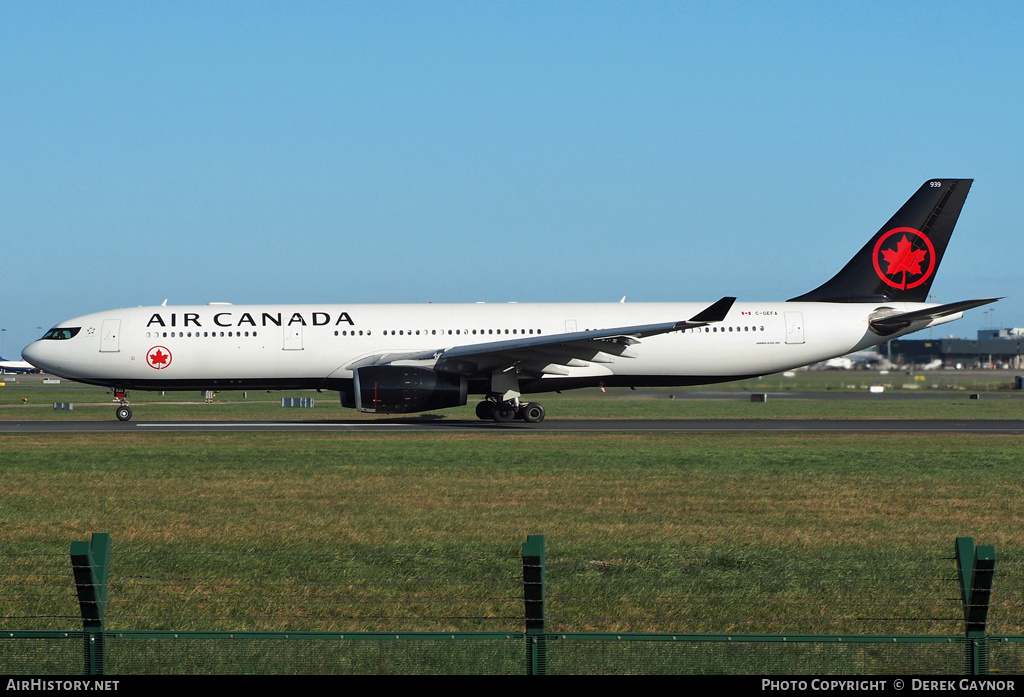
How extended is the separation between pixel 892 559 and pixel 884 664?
4.31 metres

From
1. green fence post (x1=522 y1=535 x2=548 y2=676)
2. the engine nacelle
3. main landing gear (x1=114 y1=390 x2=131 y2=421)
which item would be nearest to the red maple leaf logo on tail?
the engine nacelle

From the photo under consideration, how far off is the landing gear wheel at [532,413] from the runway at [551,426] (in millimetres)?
376

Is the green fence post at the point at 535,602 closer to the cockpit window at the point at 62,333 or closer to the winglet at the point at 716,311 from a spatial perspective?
the winglet at the point at 716,311

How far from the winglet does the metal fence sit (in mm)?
17732

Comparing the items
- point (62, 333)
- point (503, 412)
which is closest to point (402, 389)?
point (503, 412)

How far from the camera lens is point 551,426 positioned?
3225 centimetres

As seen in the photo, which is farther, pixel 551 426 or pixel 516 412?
pixel 516 412

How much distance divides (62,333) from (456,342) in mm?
12966

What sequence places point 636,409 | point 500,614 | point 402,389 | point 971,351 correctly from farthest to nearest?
1. point 971,351
2. point 636,409
3. point 402,389
4. point 500,614

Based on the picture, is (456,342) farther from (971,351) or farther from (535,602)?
(971,351)

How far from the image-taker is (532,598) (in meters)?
6.37

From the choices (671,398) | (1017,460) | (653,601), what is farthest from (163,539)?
(671,398)

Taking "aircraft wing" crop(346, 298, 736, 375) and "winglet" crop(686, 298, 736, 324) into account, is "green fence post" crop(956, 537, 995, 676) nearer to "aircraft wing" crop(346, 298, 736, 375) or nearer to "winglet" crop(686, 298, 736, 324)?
"winglet" crop(686, 298, 736, 324)

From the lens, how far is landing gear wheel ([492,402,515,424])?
3344 centimetres
